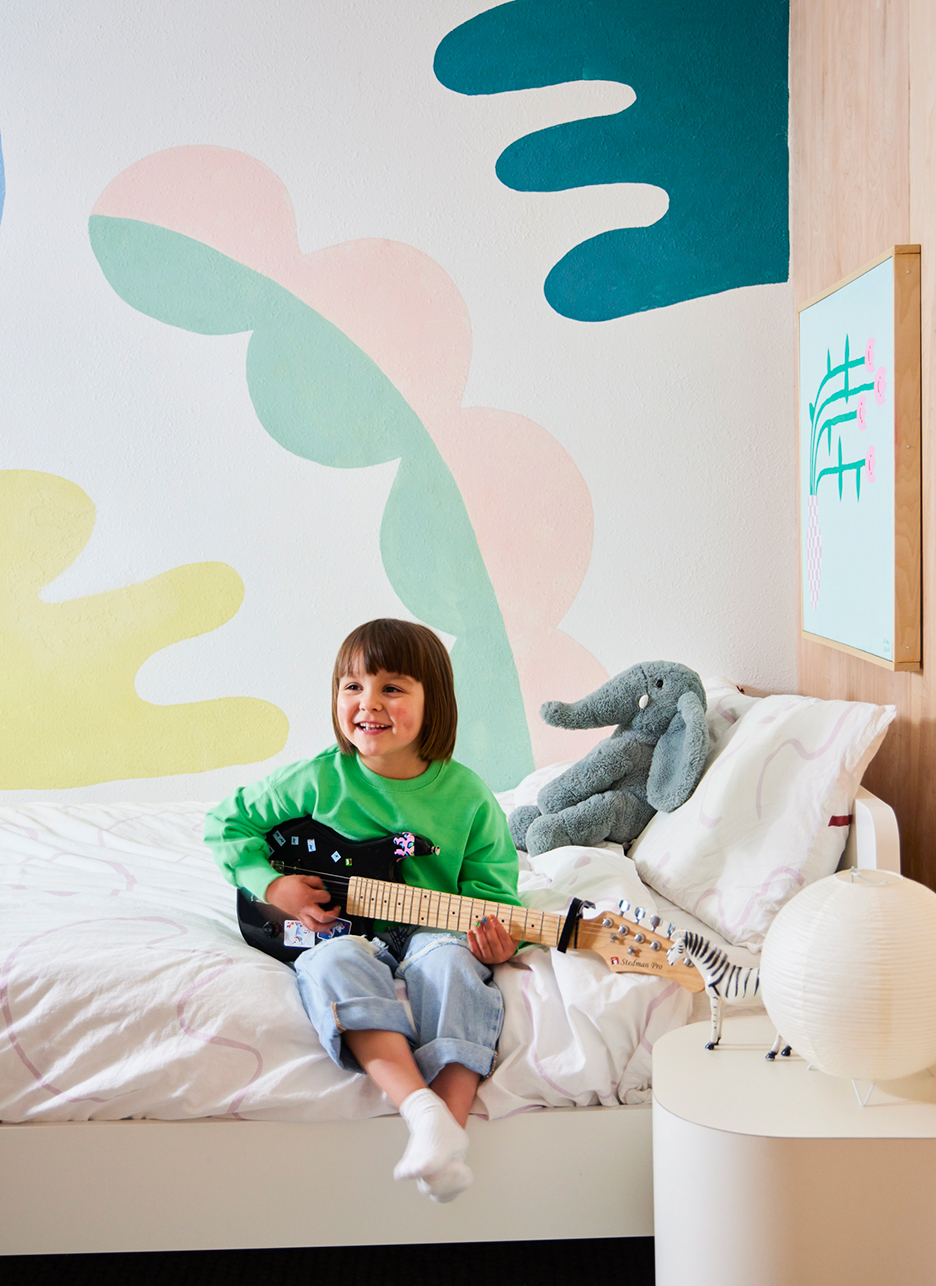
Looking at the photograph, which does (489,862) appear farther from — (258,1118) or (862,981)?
(862,981)

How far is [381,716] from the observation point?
4.66ft

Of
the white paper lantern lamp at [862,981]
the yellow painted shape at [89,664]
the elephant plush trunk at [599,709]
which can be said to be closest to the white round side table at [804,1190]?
the white paper lantern lamp at [862,981]

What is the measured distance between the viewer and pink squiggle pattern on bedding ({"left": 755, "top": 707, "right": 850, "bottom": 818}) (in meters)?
→ 1.40

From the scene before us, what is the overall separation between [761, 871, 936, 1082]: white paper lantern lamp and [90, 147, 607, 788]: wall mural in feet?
3.93

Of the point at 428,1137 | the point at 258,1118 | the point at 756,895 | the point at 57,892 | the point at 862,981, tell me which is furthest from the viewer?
the point at 57,892

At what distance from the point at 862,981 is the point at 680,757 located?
78 centimetres

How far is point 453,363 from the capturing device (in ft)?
7.06

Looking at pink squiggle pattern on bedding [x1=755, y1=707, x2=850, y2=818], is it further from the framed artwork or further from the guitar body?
the guitar body

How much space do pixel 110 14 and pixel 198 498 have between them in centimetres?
104

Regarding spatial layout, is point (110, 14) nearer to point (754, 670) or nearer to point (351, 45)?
point (351, 45)

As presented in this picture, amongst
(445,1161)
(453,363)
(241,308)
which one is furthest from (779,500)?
(445,1161)

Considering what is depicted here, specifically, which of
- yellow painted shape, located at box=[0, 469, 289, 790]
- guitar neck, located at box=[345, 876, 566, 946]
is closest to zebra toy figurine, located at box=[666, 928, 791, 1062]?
guitar neck, located at box=[345, 876, 566, 946]

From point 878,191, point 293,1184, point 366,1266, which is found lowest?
point 366,1266

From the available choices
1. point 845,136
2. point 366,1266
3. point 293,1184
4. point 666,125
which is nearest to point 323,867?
point 293,1184
